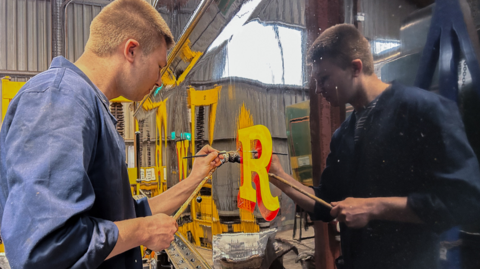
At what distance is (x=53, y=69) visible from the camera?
2.42 ft

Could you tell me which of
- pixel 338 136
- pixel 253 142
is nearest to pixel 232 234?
pixel 253 142

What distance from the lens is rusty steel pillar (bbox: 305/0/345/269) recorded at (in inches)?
A: 20.6

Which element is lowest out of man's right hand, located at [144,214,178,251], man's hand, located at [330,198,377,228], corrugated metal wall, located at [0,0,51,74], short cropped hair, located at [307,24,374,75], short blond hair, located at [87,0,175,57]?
man's right hand, located at [144,214,178,251]

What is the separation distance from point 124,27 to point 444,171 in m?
0.83

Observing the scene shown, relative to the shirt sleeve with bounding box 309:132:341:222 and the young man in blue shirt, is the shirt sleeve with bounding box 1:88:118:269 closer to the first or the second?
the young man in blue shirt

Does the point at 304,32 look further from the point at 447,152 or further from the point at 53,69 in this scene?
the point at 53,69

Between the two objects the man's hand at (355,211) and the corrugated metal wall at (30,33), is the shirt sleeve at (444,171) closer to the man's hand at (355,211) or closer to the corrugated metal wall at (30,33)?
the man's hand at (355,211)

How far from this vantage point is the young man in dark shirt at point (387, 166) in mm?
362

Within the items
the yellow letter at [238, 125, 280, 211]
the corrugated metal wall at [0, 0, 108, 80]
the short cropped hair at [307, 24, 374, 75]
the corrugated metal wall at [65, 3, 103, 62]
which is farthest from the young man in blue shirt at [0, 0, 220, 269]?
the corrugated metal wall at [65, 3, 103, 62]

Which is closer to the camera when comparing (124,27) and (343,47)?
(343,47)

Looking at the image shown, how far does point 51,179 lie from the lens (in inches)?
22.7

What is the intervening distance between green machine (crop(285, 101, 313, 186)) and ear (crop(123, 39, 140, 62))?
1.63 feet

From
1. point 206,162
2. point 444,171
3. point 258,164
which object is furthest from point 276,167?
point 206,162

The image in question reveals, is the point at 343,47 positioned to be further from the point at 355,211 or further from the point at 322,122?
the point at 355,211
